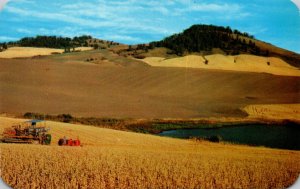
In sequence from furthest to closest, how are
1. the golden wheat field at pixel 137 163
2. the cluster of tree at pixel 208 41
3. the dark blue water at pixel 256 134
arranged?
the dark blue water at pixel 256 134, the cluster of tree at pixel 208 41, the golden wheat field at pixel 137 163

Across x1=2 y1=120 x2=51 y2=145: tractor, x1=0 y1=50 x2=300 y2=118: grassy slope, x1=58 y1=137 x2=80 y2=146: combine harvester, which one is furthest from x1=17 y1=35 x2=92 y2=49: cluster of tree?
x1=58 y1=137 x2=80 y2=146: combine harvester

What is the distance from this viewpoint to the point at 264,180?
13.4 meters

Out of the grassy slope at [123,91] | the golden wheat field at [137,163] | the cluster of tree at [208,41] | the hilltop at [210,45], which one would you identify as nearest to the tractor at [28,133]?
the golden wheat field at [137,163]

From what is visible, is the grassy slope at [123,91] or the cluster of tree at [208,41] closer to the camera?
the cluster of tree at [208,41]

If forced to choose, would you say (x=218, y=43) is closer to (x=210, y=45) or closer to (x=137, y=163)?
(x=210, y=45)

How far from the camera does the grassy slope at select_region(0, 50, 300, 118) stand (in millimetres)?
13625

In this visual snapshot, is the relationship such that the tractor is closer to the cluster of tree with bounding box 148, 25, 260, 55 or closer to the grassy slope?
the grassy slope

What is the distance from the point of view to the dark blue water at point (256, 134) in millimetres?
13625

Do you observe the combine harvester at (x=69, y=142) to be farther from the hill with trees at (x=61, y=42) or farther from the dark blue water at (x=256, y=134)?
the hill with trees at (x=61, y=42)

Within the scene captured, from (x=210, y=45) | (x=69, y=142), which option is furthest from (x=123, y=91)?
(x=210, y=45)

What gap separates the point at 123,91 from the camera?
45.2 feet

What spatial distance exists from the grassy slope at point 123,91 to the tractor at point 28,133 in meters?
0.23

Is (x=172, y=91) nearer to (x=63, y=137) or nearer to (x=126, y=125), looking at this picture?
(x=126, y=125)

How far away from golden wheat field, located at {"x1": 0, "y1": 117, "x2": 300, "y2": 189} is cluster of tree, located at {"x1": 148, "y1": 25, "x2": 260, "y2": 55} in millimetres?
1495
